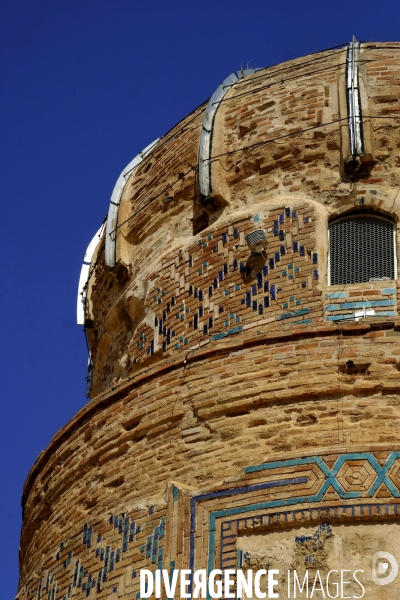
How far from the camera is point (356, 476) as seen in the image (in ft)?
35.6

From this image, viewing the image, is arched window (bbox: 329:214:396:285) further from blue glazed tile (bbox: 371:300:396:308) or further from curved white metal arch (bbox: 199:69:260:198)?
curved white metal arch (bbox: 199:69:260:198)

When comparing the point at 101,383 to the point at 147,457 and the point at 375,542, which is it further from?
the point at 375,542

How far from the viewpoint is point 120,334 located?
1470 cm

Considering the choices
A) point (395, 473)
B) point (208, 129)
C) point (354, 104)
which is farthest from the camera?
point (208, 129)

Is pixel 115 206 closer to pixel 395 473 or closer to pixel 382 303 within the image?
pixel 382 303

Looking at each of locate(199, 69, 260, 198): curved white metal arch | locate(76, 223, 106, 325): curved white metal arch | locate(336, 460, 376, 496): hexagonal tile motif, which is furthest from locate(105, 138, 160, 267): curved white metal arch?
locate(336, 460, 376, 496): hexagonal tile motif

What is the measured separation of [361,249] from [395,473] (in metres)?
Answer: 2.80

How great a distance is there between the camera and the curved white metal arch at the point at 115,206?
14.9 metres

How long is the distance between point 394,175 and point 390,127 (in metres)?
0.55

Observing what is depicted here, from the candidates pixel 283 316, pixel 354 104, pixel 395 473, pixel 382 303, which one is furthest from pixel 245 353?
pixel 354 104

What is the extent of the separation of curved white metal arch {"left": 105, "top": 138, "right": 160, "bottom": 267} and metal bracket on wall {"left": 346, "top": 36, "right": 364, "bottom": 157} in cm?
240

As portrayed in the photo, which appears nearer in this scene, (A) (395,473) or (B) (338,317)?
(A) (395,473)

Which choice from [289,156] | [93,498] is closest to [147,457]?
[93,498]

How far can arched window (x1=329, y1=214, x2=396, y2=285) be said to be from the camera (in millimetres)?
12922
